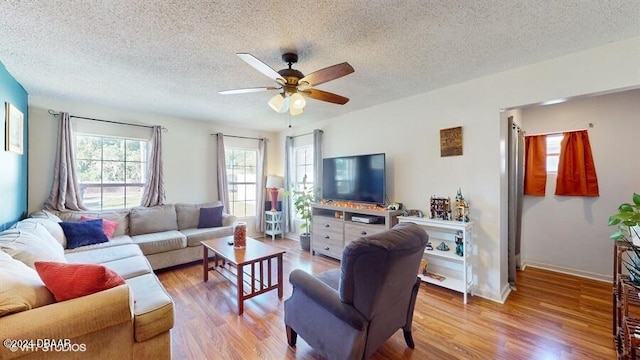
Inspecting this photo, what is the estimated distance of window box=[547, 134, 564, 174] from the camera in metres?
3.36

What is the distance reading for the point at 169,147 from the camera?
14.1 feet


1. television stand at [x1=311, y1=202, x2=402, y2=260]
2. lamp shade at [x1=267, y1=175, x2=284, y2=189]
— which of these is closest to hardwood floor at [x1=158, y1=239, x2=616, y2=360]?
television stand at [x1=311, y1=202, x2=402, y2=260]

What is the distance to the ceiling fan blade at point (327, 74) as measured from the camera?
1753 mm

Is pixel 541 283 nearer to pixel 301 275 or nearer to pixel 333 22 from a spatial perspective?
pixel 301 275

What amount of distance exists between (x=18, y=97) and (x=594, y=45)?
19.0 feet

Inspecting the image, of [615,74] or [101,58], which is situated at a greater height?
[101,58]

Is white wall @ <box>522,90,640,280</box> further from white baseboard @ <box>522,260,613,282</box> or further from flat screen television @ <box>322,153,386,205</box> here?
flat screen television @ <box>322,153,386,205</box>

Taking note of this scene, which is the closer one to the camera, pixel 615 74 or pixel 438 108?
pixel 615 74

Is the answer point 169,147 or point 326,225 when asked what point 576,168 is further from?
point 169,147

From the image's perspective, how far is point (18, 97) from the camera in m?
2.83

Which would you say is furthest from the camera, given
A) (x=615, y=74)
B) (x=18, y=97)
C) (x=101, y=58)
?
(x=18, y=97)

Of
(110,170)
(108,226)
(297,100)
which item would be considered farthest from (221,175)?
(297,100)

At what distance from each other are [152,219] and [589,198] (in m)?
6.02

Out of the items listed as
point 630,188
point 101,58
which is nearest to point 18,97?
point 101,58
